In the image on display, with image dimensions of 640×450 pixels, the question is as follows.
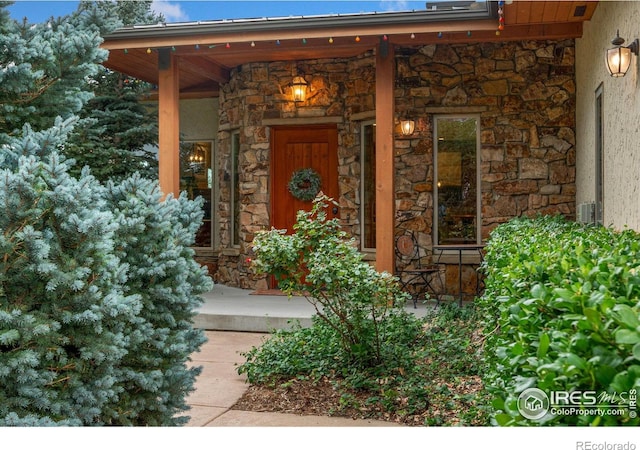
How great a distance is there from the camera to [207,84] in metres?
10.5

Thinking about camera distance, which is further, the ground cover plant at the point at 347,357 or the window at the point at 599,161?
the window at the point at 599,161

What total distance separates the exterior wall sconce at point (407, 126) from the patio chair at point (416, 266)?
4.22ft

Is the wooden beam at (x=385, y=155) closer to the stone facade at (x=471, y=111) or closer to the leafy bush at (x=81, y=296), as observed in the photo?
the stone facade at (x=471, y=111)

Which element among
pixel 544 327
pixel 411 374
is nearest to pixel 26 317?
pixel 544 327

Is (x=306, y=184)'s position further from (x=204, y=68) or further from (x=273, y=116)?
(x=204, y=68)

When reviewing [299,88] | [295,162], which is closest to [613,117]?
[299,88]

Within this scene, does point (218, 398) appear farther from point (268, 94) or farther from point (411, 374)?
point (268, 94)

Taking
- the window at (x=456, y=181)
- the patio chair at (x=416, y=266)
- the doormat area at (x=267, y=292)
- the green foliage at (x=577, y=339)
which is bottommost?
the doormat area at (x=267, y=292)

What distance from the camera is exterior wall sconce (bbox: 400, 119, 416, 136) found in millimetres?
8573

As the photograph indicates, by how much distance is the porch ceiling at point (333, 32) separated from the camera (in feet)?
22.3

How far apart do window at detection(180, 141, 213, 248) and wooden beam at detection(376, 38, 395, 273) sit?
376 centimetres

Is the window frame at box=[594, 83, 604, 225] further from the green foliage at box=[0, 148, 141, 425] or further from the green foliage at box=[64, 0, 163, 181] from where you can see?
the green foliage at box=[64, 0, 163, 181]

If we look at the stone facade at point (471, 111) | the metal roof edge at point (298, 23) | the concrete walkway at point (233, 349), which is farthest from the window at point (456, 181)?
the metal roof edge at point (298, 23)

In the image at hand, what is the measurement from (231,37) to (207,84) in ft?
10.4
